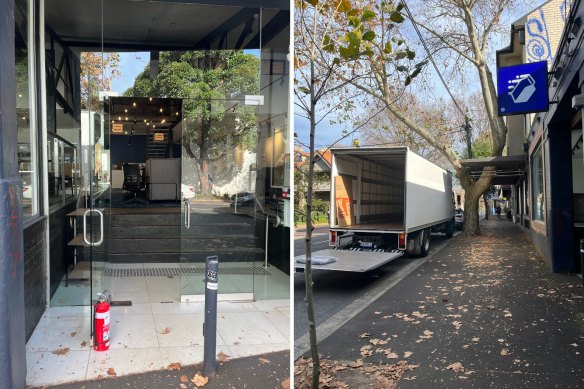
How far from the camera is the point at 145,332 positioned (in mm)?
6371

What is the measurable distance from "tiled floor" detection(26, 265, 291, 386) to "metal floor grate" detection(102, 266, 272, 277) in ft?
0.67

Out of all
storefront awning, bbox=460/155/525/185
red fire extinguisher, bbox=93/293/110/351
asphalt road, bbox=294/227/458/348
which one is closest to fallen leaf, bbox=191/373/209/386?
red fire extinguisher, bbox=93/293/110/351

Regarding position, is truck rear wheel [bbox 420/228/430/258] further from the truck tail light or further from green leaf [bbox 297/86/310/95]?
green leaf [bbox 297/86/310/95]

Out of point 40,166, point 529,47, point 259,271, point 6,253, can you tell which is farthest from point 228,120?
point 529,47

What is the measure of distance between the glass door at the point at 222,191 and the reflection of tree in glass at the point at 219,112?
0.05ft

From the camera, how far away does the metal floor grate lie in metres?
8.53

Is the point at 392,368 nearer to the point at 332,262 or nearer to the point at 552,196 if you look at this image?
the point at 332,262

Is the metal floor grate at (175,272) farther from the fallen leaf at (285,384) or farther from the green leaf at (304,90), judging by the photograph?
the green leaf at (304,90)

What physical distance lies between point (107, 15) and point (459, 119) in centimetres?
2453

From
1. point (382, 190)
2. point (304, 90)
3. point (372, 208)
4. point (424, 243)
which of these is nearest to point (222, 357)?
point (304, 90)

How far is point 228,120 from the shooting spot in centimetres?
952

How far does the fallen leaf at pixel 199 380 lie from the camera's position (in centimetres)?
493

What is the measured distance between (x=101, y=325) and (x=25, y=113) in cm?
266

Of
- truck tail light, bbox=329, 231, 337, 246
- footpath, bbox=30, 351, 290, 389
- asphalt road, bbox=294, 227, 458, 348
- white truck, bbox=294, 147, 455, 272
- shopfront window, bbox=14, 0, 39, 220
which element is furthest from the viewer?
truck tail light, bbox=329, 231, 337, 246
